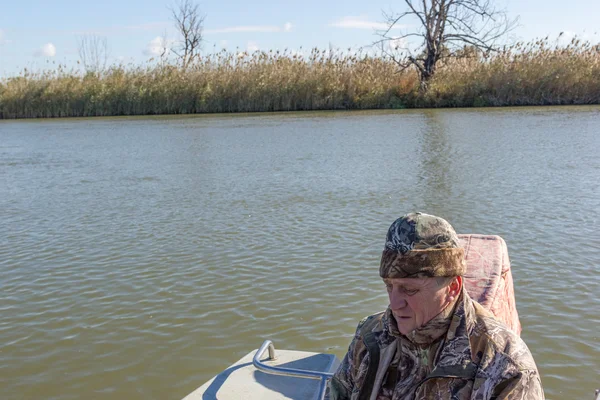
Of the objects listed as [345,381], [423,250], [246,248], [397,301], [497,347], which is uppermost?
[423,250]

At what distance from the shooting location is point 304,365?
3674mm

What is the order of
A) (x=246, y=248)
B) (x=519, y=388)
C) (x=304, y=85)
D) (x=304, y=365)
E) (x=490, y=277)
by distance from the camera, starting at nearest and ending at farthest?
(x=519, y=388) → (x=490, y=277) → (x=304, y=365) → (x=246, y=248) → (x=304, y=85)

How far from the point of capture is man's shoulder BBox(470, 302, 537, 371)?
6.76 feet

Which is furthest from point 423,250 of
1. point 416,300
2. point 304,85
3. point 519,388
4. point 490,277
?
point 304,85

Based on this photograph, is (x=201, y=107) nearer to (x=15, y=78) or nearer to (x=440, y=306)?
(x=15, y=78)

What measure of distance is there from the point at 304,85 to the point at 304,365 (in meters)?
26.0

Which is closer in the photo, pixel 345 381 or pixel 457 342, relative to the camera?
pixel 457 342

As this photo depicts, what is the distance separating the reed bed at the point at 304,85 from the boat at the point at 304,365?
2395 cm

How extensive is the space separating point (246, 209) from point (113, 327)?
13.2ft

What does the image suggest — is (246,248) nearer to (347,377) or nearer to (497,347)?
(347,377)

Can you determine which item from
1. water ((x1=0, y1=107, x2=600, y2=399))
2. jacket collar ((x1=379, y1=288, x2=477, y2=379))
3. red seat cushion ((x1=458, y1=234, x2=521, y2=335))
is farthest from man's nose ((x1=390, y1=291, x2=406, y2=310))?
water ((x1=0, y1=107, x2=600, y2=399))

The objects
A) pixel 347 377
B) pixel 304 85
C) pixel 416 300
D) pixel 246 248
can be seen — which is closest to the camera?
pixel 416 300

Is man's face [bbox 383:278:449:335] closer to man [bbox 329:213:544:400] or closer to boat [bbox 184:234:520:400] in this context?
man [bbox 329:213:544:400]

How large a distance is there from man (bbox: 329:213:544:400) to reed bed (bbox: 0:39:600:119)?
2556 centimetres
